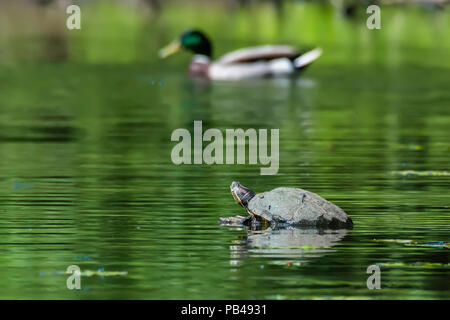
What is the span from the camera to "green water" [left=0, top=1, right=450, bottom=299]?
1093 centimetres

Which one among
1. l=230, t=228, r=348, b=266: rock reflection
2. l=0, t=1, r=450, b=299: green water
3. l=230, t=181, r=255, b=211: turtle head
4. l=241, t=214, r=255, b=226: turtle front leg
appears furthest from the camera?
l=230, t=181, r=255, b=211: turtle head

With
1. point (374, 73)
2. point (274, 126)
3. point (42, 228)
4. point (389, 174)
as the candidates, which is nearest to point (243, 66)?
point (374, 73)

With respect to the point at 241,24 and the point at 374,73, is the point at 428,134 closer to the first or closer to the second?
the point at 374,73

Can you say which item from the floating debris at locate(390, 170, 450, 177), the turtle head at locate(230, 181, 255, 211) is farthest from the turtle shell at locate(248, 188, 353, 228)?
the floating debris at locate(390, 170, 450, 177)

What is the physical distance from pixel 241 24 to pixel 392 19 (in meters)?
6.38

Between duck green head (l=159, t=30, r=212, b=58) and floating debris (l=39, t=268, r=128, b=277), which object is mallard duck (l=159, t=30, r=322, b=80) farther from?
floating debris (l=39, t=268, r=128, b=277)

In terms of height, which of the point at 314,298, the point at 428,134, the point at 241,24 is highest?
the point at 241,24

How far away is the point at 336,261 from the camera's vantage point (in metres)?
11.5

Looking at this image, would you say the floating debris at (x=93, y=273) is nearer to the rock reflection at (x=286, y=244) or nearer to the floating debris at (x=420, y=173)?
the rock reflection at (x=286, y=244)

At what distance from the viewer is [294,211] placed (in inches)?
522

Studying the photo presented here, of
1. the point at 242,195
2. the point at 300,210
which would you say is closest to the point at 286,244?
the point at 300,210

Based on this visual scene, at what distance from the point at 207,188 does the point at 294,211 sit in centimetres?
293

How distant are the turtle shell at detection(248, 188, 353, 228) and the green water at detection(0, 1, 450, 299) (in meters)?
0.19

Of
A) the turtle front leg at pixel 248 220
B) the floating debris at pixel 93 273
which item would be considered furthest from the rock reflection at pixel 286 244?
the floating debris at pixel 93 273
